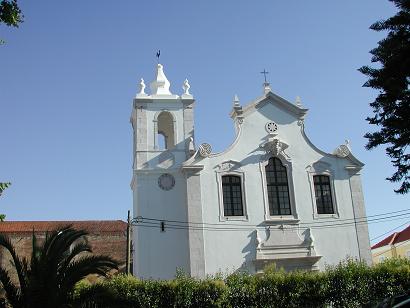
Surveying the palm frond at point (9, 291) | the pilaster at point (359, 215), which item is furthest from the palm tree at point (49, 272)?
the pilaster at point (359, 215)

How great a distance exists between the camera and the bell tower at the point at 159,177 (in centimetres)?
2623

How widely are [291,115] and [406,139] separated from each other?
16.1m

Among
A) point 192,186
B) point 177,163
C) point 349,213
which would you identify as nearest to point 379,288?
point 349,213

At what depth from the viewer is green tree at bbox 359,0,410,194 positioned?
12461 millimetres

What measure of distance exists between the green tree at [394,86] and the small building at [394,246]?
36520mm

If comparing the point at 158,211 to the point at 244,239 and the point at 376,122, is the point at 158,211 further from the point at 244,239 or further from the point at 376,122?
the point at 376,122

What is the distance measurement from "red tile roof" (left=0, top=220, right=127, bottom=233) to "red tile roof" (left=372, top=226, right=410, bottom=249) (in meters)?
24.7

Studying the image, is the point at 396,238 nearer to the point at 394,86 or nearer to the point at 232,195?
the point at 232,195

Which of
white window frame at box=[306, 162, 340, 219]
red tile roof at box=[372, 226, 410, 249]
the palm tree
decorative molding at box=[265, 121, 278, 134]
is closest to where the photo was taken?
the palm tree

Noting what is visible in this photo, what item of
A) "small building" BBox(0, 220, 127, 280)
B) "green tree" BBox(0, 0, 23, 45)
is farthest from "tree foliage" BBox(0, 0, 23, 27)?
"small building" BBox(0, 220, 127, 280)

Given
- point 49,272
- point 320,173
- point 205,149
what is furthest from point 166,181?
point 49,272

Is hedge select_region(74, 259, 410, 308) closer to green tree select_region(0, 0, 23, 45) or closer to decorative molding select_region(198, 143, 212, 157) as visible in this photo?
decorative molding select_region(198, 143, 212, 157)

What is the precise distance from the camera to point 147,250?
2614 centimetres

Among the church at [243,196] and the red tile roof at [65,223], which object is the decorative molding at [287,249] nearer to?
the church at [243,196]
